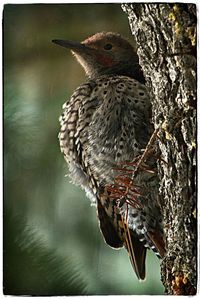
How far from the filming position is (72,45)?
3.16 ft

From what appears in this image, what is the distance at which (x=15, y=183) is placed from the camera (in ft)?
3.13

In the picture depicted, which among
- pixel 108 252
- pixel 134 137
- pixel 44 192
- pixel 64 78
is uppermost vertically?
pixel 64 78

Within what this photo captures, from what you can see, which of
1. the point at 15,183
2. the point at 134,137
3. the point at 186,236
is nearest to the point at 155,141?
the point at 134,137

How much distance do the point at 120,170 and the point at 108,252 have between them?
158 millimetres

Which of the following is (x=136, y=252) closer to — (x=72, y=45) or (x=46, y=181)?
(x=46, y=181)

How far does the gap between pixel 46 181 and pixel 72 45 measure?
0.26m

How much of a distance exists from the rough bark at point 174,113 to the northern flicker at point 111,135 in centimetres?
5

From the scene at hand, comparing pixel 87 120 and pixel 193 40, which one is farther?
pixel 87 120

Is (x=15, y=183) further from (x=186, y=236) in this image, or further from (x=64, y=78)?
(x=186, y=236)

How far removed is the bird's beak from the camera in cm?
96

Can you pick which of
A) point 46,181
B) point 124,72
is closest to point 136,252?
point 46,181

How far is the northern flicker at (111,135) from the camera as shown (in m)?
0.93

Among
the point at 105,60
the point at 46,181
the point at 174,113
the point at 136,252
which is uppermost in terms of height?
the point at 105,60

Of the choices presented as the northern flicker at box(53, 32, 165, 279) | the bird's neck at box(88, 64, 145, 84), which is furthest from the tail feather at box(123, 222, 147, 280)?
the bird's neck at box(88, 64, 145, 84)
